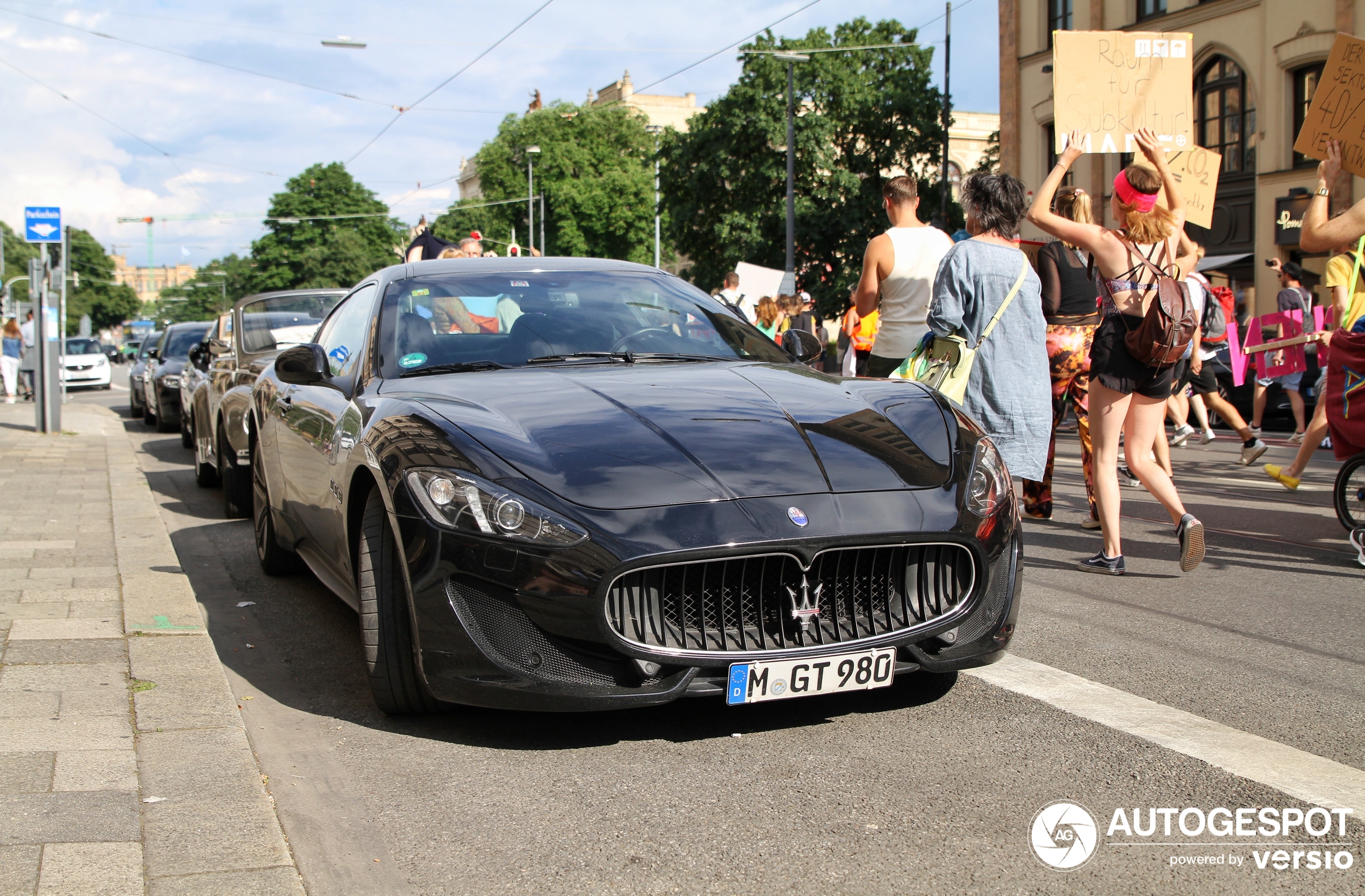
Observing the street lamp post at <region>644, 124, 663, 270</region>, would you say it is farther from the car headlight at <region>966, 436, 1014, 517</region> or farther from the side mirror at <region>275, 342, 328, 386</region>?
the car headlight at <region>966, 436, 1014, 517</region>

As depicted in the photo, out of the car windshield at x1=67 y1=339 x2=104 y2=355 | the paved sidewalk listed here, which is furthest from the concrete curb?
the car windshield at x1=67 y1=339 x2=104 y2=355

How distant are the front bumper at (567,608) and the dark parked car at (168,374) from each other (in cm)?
1400

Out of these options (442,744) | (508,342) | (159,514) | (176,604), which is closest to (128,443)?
(159,514)

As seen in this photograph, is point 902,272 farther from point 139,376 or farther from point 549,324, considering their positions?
point 139,376

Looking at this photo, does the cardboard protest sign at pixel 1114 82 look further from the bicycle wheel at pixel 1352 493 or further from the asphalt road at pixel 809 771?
the asphalt road at pixel 809 771

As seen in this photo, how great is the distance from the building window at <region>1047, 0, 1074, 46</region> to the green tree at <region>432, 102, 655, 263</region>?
141ft

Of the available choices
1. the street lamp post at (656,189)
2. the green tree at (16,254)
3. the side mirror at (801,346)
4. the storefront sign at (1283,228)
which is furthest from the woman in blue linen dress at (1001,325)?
the green tree at (16,254)

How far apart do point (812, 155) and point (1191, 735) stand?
42583 millimetres

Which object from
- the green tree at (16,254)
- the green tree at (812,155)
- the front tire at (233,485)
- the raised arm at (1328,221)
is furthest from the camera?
the green tree at (16,254)

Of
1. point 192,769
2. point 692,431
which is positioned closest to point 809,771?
point 692,431

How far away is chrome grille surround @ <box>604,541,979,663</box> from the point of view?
3.40m

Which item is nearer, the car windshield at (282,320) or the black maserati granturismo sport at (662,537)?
the black maserati granturismo sport at (662,537)

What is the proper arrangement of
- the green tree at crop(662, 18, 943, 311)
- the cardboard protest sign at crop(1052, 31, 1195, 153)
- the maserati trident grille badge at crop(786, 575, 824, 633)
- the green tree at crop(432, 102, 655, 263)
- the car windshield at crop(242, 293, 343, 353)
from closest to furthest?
1. the maserati trident grille badge at crop(786, 575, 824, 633)
2. the cardboard protest sign at crop(1052, 31, 1195, 153)
3. the car windshield at crop(242, 293, 343, 353)
4. the green tree at crop(662, 18, 943, 311)
5. the green tree at crop(432, 102, 655, 263)

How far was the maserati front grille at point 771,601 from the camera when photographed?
341 cm
